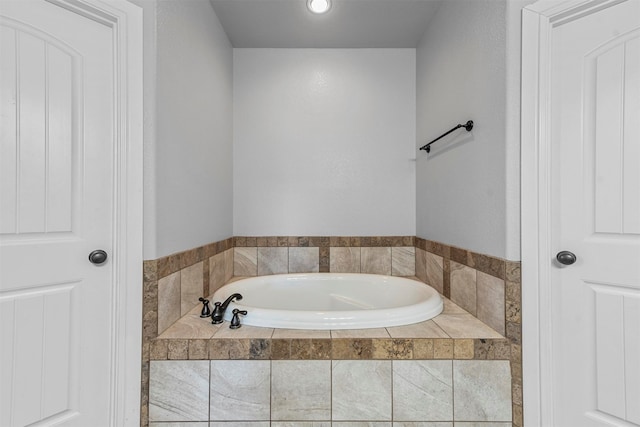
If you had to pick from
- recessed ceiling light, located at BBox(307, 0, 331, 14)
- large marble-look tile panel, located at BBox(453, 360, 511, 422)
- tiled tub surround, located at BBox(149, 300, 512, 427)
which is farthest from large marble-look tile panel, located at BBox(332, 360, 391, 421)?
recessed ceiling light, located at BBox(307, 0, 331, 14)

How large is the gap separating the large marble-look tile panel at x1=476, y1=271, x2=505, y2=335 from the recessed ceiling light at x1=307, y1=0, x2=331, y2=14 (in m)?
1.68

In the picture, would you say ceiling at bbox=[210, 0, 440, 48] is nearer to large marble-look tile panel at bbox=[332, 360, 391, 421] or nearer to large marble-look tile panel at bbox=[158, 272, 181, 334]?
large marble-look tile panel at bbox=[158, 272, 181, 334]

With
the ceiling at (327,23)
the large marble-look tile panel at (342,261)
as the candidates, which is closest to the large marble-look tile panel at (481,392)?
the large marble-look tile panel at (342,261)

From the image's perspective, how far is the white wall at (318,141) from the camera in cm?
217

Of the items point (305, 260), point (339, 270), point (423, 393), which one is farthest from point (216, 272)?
point (423, 393)

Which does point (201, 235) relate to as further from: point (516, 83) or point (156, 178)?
point (516, 83)

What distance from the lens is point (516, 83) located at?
1.13m

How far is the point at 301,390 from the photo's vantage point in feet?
3.62

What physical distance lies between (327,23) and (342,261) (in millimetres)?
1612

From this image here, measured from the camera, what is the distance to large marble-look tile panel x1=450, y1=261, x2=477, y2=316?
4.52 feet

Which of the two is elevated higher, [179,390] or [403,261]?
[403,261]

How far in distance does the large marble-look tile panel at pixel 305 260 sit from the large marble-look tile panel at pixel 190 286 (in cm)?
72

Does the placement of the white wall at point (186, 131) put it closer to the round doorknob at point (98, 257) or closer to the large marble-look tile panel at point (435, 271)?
the round doorknob at point (98, 257)
